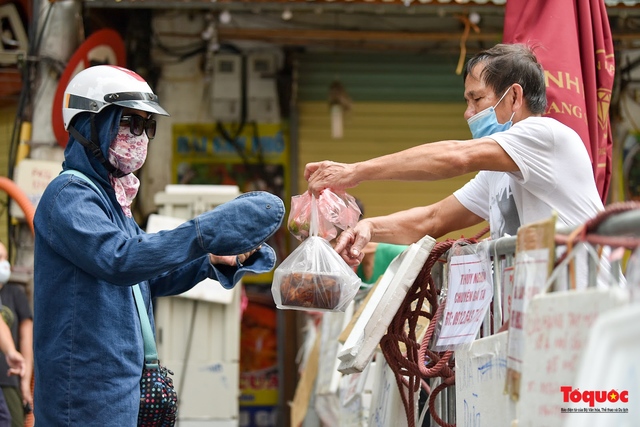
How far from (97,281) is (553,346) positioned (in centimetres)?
179

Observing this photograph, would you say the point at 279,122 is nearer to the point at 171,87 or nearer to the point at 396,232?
the point at 171,87

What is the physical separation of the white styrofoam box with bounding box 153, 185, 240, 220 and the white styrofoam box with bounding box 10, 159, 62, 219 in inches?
41.1

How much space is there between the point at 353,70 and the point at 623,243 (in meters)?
8.30

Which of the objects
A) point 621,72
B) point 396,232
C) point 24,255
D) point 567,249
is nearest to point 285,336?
point 24,255

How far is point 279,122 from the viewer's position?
33.1ft

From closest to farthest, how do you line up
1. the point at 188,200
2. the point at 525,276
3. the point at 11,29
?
the point at 525,276 < the point at 188,200 < the point at 11,29

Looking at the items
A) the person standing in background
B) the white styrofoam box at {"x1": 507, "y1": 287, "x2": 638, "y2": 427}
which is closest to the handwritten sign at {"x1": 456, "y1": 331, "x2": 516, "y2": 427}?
the white styrofoam box at {"x1": 507, "y1": 287, "x2": 638, "y2": 427}

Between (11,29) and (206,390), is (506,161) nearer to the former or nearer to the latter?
(206,390)

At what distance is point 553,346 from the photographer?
2.14m

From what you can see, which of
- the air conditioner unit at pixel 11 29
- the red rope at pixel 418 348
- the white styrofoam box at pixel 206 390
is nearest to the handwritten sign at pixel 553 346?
the red rope at pixel 418 348

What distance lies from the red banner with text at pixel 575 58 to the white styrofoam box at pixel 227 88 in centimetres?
557

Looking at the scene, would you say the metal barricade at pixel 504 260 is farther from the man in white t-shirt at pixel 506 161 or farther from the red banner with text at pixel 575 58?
the red banner with text at pixel 575 58

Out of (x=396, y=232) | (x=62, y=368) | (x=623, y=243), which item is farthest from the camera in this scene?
(x=396, y=232)

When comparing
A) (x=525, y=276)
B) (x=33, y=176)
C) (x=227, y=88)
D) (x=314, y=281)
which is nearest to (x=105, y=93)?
(x=314, y=281)
